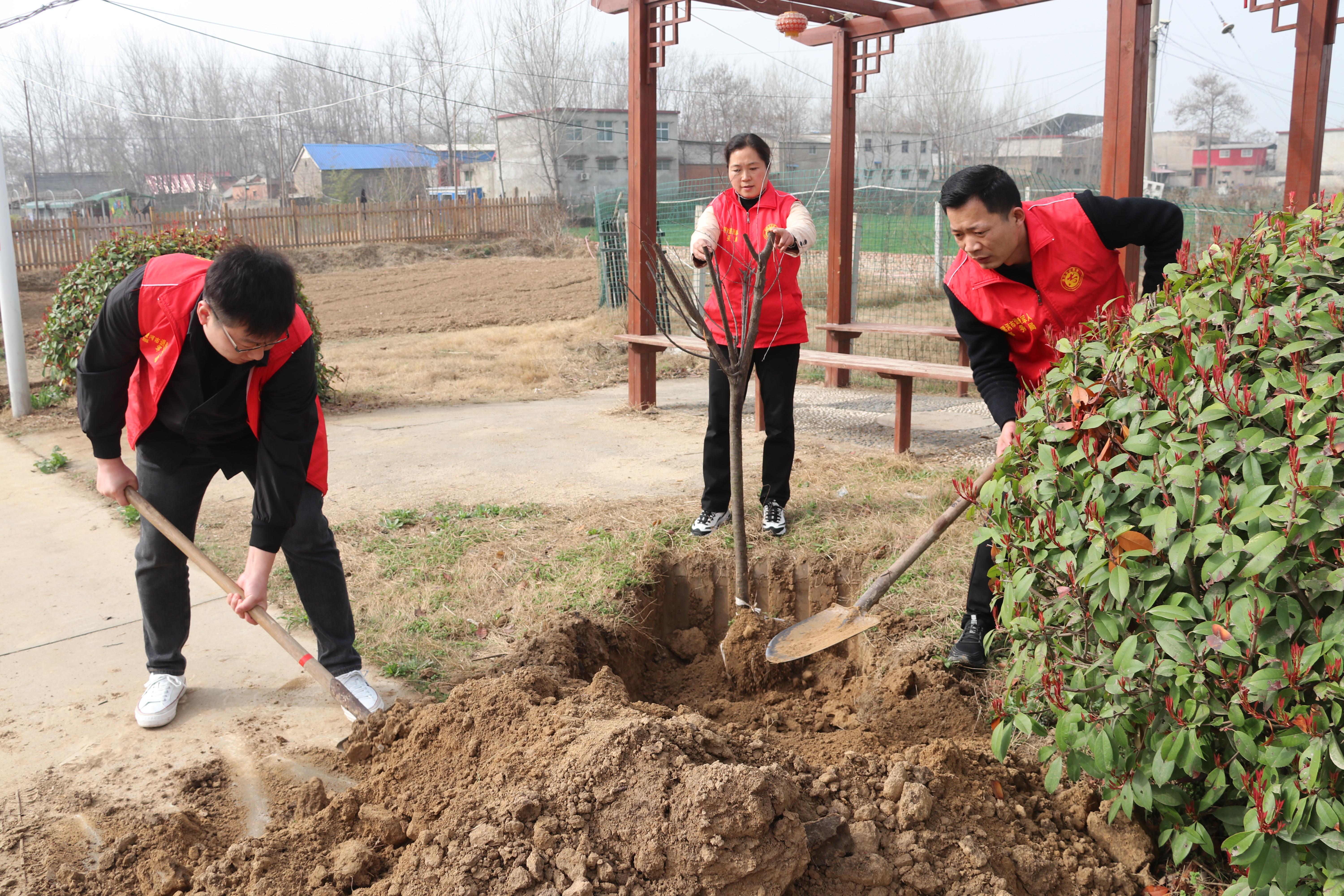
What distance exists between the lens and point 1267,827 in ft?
5.73

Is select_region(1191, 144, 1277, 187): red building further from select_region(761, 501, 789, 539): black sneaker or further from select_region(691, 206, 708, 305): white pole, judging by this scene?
select_region(761, 501, 789, 539): black sneaker

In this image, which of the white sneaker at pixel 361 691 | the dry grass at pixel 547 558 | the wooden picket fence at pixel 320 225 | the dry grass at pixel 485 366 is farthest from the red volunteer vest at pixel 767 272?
the wooden picket fence at pixel 320 225

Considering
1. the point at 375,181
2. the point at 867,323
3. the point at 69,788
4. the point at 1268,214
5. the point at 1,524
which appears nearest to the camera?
the point at 1268,214

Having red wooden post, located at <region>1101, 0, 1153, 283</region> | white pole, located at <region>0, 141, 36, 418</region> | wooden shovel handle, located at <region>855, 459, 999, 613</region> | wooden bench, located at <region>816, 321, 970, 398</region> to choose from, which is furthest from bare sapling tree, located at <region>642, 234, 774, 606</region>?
white pole, located at <region>0, 141, 36, 418</region>

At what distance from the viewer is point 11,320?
23.8ft

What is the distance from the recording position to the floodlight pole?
7219 mm

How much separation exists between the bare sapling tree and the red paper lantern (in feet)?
12.8

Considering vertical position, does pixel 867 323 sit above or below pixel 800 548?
above

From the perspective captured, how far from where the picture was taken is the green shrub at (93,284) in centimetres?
690

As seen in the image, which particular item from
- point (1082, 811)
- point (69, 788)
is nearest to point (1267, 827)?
point (1082, 811)

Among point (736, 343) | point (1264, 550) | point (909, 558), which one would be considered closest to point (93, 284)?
point (736, 343)

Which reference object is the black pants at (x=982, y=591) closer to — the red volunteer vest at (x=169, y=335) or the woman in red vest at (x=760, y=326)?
the woman in red vest at (x=760, y=326)

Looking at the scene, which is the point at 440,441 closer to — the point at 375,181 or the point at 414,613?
the point at 414,613

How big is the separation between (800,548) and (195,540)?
2.76 meters
